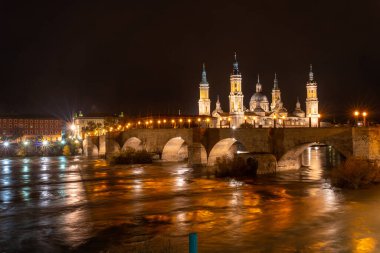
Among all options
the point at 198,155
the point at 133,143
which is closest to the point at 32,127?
the point at 133,143

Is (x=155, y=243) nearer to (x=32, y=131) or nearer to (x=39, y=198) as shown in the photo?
(x=39, y=198)

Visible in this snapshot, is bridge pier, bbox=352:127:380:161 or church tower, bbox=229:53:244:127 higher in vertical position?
church tower, bbox=229:53:244:127

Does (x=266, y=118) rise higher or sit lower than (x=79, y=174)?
higher

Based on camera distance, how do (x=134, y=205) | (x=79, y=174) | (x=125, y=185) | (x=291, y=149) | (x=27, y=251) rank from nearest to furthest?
(x=27, y=251)
(x=134, y=205)
(x=125, y=185)
(x=291, y=149)
(x=79, y=174)

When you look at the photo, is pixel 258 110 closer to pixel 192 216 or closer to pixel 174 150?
pixel 174 150

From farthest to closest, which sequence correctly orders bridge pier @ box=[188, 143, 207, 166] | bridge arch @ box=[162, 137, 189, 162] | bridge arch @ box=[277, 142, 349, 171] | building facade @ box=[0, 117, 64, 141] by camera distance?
building facade @ box=[0, 117, 64, 141] → bridge arch @ box=[162, 137, 189, 162] → bridge pier @ box=[188, 143, 207, 166] → bridge arch @ box=[277, 142, 349, 171]

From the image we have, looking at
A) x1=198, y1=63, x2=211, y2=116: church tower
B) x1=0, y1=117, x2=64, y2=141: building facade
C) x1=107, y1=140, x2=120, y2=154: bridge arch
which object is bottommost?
x1=107, y1=140, x2=120, y2=154: bridge arch

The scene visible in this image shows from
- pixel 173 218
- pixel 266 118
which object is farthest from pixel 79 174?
pixel 266 118

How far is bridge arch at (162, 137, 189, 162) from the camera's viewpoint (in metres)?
54.1

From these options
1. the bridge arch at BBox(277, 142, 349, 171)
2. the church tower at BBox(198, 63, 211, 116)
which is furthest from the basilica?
the bridge arch at BBox(277, 142, 349, 171)

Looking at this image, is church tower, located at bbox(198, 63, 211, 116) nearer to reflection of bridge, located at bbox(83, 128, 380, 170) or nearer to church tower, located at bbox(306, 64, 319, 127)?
church tower, located at bbox(306, 64, 319, 127)

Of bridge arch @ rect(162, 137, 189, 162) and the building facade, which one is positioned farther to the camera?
the building facade

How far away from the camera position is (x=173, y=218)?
21344 mm

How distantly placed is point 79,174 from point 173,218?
80.0 ft
